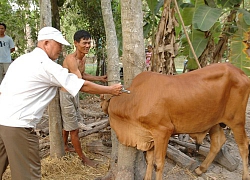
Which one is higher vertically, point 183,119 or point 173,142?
point 183,119

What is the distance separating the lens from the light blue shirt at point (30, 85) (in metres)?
2.42

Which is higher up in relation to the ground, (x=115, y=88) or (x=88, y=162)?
(x=115, y=88)

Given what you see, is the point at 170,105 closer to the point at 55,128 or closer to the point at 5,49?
the point at 55,128

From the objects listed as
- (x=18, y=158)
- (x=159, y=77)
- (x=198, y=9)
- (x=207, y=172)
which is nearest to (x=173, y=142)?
(x=207, y=172)

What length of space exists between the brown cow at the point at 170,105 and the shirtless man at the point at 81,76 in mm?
770

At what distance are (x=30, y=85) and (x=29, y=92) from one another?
0.06 meters

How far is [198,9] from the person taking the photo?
4.26 metres

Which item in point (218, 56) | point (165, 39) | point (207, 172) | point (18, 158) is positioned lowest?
point (207, 172)

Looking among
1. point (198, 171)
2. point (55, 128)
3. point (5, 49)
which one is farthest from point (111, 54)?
point (5, 49)

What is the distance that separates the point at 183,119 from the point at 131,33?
104 cm

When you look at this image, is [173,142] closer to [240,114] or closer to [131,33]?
[240,114]

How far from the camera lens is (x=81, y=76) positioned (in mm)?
3559

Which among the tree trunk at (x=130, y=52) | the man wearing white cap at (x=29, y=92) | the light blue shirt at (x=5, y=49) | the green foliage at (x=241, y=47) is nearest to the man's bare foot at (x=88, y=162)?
the tree trunk at (x=130, y=52)

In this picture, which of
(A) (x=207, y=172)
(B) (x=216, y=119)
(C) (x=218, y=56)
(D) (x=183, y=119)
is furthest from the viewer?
(C) (x=218, y=56)
